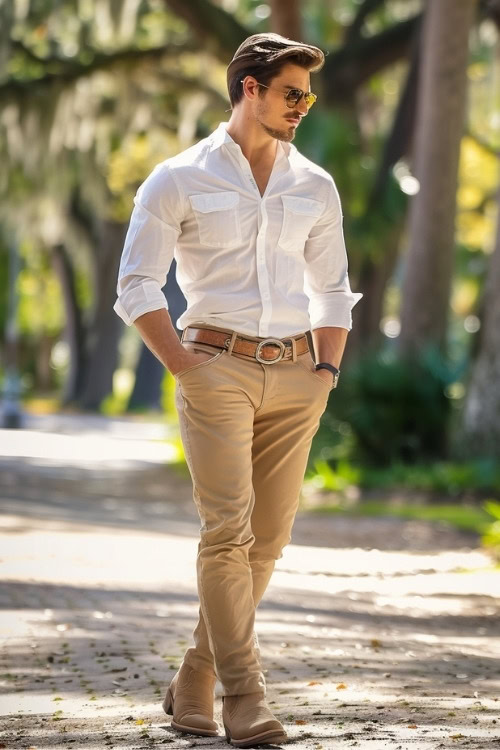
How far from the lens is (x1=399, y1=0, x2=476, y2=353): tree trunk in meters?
16.9

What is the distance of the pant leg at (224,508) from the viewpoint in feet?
15.3

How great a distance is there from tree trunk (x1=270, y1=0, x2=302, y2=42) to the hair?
1325 centimetres

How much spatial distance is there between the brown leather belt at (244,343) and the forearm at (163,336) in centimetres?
13

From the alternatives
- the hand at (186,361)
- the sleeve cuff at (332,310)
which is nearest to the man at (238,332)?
the hand at (186,361)

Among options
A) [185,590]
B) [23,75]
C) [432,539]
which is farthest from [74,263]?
[185,590]

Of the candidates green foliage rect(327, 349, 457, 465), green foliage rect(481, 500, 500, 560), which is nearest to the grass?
green foliage rect(481, 500, 500, 560)

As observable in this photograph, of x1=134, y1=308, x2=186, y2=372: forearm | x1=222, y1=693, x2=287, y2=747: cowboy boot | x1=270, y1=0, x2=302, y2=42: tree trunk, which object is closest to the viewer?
x1=222, y1=693, x2=287, y2=747: cowboy boot

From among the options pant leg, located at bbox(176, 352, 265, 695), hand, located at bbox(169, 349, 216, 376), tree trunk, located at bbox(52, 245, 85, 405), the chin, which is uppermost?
the chin

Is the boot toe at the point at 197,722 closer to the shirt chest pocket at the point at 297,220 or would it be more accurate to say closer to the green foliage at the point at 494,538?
the shirt chest pocket at the point at 297,220

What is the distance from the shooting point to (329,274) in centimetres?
510

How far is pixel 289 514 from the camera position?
4961 mm

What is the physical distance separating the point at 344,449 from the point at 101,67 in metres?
7.52

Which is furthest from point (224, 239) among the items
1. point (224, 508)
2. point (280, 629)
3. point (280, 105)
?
point (280, 629)

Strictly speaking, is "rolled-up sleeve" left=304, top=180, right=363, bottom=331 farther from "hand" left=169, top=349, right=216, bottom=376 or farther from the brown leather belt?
"hand" left=169, top=349, right=216, bottom=376
